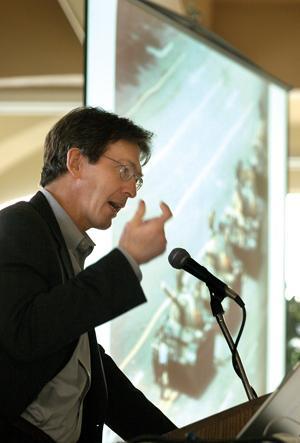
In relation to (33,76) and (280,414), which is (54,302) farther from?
(33,76)

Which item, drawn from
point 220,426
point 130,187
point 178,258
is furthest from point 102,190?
point 220,426

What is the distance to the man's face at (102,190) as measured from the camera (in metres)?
1.87

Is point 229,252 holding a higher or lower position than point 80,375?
higher

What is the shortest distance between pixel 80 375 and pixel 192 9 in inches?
155

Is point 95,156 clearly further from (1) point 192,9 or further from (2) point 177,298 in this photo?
(1) point 192,9

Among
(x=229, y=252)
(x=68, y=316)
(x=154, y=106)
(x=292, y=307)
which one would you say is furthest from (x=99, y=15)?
(x=292, y=307)

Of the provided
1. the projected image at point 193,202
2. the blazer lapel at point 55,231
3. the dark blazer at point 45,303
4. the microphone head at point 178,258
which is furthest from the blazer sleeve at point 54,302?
the projected image at point 193,202

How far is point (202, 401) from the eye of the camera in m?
4.78

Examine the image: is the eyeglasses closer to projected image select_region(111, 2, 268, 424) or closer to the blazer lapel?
the blazer lapel

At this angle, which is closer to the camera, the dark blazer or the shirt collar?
the dark blazer

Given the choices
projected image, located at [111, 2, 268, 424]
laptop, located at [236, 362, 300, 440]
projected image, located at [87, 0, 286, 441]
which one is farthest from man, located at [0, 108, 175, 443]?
projected image, located at [111, 2, 268, 424]

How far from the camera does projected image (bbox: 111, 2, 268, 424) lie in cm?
411

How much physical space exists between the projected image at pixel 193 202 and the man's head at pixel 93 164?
5.97 feet

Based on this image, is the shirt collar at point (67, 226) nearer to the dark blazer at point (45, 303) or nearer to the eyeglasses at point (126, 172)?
the dark blazer at point (45, 303)
